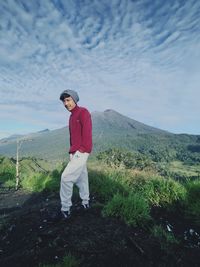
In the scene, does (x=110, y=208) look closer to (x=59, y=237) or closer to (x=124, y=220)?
(x=124, y=220)

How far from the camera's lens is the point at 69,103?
6230mm

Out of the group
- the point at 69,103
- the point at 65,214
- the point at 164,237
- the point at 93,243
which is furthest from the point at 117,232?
the point at 69,103

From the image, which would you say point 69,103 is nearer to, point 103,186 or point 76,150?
point 76,150

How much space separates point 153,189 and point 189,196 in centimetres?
89

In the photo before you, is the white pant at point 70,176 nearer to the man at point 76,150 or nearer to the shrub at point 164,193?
the man at point 76,150

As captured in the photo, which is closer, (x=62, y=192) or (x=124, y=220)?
(x=124, y=220)

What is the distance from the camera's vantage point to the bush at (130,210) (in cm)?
548

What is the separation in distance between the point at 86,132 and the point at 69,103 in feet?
2.44

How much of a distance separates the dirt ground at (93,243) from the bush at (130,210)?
168mm

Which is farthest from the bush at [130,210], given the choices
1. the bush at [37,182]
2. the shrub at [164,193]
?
the bush at [37,182]

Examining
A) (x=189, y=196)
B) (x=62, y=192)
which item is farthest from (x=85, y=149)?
(x=189, y=196)

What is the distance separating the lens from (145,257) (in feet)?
14.1

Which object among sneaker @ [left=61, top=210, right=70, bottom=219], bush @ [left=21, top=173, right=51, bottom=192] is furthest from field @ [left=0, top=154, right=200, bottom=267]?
bush @ [left=21, top=173, right=51, bottom=192]

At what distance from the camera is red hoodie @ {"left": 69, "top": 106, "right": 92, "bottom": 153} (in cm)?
600
